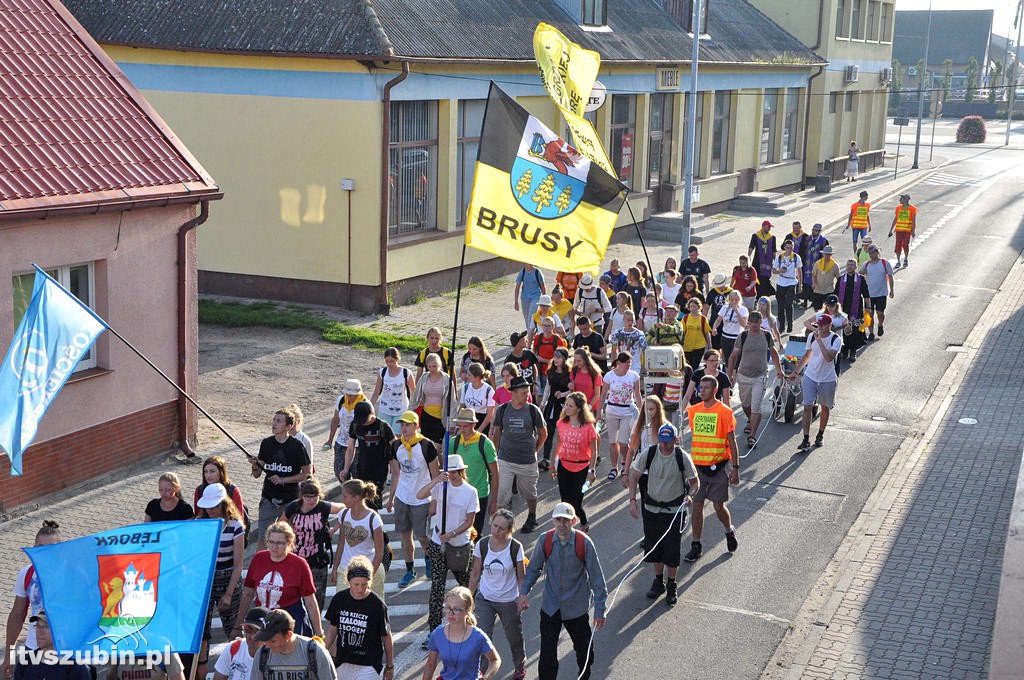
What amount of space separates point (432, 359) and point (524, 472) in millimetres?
1860

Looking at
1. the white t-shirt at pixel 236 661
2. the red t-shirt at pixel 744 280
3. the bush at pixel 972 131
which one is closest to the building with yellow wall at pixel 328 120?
the red t-shirt at pixel 744 280

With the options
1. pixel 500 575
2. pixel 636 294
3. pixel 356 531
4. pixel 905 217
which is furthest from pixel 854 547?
pixel 905 217

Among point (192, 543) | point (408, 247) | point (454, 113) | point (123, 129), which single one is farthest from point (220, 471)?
point (454, 113)

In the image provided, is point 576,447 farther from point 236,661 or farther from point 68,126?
point 68,126

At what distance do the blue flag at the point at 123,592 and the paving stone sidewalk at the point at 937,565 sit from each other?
4.95 metres

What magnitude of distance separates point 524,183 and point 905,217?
62.4ft

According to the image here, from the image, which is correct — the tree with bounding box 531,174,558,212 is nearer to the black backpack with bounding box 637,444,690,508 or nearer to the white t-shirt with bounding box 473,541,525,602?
the black backpack with bounding box 637,444,690,508

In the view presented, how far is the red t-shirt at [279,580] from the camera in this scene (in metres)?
8.42

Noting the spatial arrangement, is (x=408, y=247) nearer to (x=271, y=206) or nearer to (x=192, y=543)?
(x=271, y=206)

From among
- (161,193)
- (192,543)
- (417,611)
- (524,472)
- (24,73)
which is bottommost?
(417,611)

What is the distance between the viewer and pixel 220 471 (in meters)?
9.52

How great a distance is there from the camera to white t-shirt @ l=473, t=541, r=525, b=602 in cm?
895

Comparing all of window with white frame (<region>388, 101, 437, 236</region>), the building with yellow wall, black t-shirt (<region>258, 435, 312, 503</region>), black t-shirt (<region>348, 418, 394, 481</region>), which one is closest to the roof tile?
black t-shirt (<region>258, 435, 312, 503</region>)

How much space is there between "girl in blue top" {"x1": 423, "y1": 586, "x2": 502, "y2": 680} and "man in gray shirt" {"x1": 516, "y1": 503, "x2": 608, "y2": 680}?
1.13m
